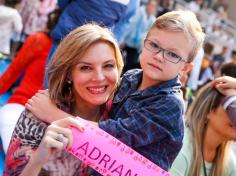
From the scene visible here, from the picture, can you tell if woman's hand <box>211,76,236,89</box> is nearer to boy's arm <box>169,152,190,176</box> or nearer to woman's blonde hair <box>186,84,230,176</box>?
woman's blonde hair <box>186,84,230,176</box>

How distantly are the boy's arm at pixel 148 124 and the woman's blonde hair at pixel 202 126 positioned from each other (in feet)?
2.22

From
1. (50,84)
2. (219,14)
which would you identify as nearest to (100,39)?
(50,84)

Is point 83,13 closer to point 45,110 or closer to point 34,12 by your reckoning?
point 45,110

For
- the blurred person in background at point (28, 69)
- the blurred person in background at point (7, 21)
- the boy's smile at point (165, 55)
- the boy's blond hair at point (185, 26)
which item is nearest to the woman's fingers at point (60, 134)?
the boy's smile at point (165, 55)

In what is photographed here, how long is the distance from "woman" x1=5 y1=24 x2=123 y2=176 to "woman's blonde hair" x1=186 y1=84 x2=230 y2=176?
2.42ft

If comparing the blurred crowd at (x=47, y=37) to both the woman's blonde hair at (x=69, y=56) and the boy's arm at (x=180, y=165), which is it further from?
the boy's arm at (x=180, y=165)

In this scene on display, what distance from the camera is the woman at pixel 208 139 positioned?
2.28 meters

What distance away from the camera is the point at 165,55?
171 centimetres

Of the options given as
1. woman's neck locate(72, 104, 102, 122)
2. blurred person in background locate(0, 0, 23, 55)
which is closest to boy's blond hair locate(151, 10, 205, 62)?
woman's neck locate(72, 104, 102, 122)

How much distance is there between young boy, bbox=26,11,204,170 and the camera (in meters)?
1.64

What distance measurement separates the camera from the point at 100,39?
170 cm

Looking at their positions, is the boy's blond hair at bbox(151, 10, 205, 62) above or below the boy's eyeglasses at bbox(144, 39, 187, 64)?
above

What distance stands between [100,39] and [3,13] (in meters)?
4.83

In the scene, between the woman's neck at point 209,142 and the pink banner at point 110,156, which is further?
the woman's neck at point 209,142
